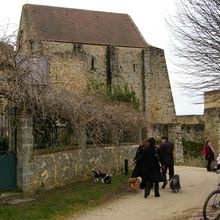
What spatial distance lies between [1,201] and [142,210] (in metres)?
3.19

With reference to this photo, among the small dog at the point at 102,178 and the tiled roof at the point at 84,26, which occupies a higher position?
the tiled roof at the point at 84,26

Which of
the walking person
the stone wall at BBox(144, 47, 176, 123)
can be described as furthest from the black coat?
the stone wall at BBox(144, 47, 176, 123)

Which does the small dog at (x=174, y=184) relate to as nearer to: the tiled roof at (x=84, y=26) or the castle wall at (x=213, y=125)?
the castle wall at (x=213, y=125)

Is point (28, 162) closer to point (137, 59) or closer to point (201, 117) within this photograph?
point (201, 117)

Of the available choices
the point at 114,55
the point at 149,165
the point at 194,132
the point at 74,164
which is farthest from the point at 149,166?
the point at 114,55

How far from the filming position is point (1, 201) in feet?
37.0

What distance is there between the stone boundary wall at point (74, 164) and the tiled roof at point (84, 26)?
20.6 metres

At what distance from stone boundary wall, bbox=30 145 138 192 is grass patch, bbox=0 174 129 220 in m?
0.29

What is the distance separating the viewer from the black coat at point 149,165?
13125 mm

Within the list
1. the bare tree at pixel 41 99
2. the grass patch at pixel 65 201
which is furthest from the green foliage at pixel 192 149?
the grass patch at pixel 65 201

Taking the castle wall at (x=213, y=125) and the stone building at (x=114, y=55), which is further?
the stone building at (x=114, y=55)

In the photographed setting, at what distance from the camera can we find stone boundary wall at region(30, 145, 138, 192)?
13039mm

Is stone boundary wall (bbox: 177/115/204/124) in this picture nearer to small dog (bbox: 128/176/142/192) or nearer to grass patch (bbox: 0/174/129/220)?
grass patch (bbox: 0/174/129/220)

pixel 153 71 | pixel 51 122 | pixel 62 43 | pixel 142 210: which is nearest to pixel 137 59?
pixel 153 71
